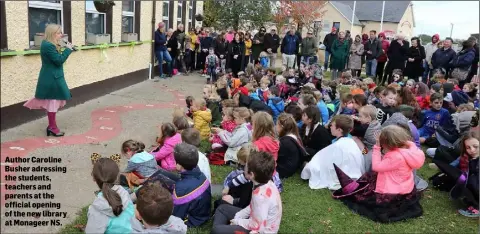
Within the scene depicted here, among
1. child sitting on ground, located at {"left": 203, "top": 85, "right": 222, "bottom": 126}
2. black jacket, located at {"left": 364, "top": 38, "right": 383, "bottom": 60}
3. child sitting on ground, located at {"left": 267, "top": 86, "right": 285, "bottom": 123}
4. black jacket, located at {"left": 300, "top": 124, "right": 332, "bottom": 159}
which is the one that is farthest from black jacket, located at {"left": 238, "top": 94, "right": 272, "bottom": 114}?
black jacket, located at {"left": 364, "top": 38, "right": 383, "bottom": 60}

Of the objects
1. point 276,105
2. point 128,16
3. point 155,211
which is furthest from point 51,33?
point 128,16

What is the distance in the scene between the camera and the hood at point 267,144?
14.8ft

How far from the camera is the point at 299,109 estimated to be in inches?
238

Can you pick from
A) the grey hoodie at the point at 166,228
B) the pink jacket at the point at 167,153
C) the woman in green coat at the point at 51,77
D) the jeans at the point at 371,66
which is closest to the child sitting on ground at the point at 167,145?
the pink jacket at the point at 167,153

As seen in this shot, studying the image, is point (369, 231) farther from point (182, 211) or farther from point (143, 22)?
point (143, 22)

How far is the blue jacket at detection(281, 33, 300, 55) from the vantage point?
1302 centimetres

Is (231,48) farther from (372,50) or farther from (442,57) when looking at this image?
(442,57)

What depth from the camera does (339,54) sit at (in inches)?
505

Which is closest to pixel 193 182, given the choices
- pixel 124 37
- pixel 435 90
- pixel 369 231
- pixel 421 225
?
pixel 369 231

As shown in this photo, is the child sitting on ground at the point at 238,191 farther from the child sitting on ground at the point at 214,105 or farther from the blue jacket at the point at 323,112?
the child sitting on ground at the point at 214,105

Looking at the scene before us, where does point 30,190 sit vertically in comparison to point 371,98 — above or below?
below

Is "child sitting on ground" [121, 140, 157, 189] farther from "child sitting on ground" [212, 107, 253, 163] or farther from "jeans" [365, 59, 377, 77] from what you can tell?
"jeans" [365, 59, 377, 77]

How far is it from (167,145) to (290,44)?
9.14 m

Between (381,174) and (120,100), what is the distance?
585cm
